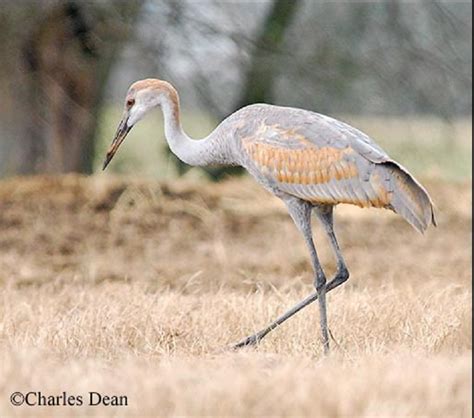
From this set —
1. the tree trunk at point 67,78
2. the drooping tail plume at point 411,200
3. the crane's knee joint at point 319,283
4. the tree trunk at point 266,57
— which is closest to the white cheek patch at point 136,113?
the crane's knee joint at point 319,283

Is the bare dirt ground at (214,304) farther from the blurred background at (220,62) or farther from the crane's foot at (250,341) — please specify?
the blurred background at (220,62)

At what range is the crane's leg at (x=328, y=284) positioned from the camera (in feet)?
26.1

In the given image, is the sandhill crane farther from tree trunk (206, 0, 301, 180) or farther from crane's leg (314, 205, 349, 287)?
tree trunk (206, 0, 301, 180)

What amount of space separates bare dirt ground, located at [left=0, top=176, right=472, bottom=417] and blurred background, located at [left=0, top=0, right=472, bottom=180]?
1.16m

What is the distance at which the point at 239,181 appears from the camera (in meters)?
16.0

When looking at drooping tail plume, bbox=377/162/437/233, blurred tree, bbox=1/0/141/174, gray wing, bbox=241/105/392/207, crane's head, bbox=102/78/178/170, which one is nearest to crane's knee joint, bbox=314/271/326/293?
gray wing, bbox=241/105/392/207

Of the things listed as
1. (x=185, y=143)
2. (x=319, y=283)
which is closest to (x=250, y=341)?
(x=319, y=283)

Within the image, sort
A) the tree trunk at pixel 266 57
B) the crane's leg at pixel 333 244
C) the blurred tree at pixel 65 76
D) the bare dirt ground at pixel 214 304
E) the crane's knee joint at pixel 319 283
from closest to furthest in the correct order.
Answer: the bare dirt ground at pixel 214 304 < the crane's knee joint at pixel 319 283 < the crane's leg at pixel 333 244 < the blurred tree at pixel 65 76 < the tree trunk at pixel 266 57

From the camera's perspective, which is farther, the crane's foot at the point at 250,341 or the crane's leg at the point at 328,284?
the crane's leg at the point at 328,284

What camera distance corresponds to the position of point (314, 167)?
8094mm

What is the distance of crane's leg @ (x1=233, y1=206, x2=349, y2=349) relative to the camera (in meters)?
7.95

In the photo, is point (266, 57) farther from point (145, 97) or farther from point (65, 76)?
point (145, 97)

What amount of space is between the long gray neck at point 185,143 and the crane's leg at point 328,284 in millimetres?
787

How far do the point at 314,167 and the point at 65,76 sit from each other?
25.3ft
